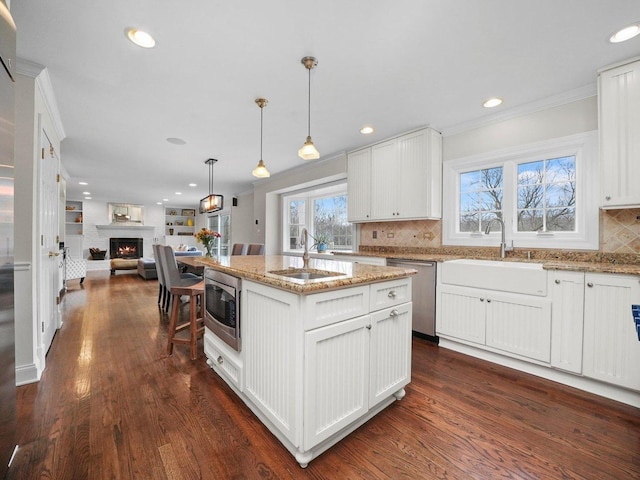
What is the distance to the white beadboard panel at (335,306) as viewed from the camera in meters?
1.32

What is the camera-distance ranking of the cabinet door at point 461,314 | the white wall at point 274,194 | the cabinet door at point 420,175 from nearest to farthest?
the cabinet door at point 461,314, the cabinet door at point 420,175, the white wall at point 274,194

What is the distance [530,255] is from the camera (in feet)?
8.91

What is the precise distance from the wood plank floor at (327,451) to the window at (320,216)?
2.87 meters

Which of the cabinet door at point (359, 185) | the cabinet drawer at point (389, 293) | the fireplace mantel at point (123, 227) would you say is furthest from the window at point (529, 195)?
the fireplace mantel at point (123, 227)

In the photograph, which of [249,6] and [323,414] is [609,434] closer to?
[323,414]

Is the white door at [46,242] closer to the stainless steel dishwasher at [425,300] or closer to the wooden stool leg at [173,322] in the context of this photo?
the wooden stool leg at [173,322]

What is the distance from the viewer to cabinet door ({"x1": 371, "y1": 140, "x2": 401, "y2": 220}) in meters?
3.58

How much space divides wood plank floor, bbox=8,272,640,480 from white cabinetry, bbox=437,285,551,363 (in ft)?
0.77

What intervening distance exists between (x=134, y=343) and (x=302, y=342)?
2.54 meters

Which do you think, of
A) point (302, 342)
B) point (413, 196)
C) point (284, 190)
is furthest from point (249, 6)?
point (284, 190)

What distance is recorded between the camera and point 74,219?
923cm

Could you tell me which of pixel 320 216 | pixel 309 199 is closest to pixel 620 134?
pixel 320 216

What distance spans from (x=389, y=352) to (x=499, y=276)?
133cm

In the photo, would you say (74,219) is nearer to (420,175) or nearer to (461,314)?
(420,175)
